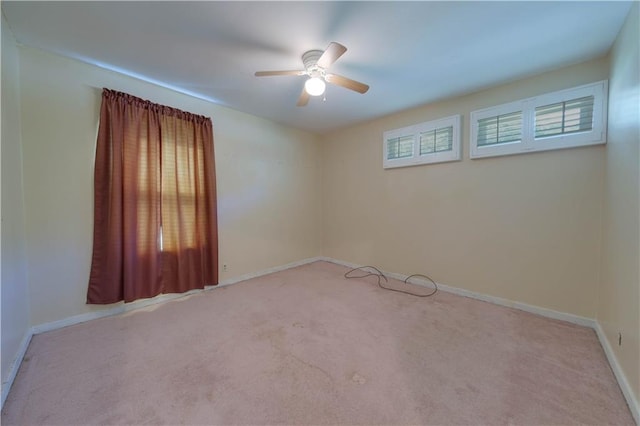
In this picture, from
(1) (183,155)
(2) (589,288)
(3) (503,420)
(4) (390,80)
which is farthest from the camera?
(1) (183,155)

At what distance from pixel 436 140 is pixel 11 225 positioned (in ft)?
13.6

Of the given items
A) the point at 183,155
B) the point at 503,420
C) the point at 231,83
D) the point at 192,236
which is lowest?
the point at 503,420

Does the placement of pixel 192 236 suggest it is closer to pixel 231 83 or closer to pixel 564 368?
pixel 231 83

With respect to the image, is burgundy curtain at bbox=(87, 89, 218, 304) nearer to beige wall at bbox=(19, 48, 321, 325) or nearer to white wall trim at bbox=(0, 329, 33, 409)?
beige wall at bbox=(19, 48, 321, 325)

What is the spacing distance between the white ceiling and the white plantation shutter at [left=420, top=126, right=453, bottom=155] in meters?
0.56

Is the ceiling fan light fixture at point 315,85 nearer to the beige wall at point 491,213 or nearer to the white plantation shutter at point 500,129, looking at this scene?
the beige wall at point 491,213

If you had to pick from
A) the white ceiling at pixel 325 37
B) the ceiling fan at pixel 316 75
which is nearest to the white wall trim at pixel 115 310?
the white ceiling at pixel 325 37

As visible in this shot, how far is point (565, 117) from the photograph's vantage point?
7.55ft

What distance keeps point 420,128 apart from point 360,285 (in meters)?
2.28

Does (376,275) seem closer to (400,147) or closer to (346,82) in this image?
(400,147)

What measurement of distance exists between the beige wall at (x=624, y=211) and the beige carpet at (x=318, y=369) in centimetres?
28

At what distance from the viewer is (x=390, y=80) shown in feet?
8.50

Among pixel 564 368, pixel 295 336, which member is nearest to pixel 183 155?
pixel 295 336

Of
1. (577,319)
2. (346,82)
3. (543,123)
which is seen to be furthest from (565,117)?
(346,82)
